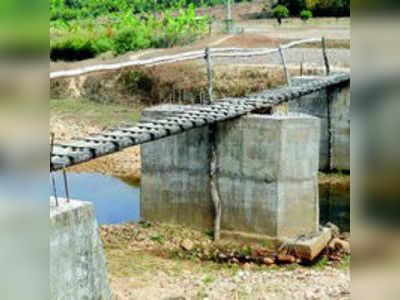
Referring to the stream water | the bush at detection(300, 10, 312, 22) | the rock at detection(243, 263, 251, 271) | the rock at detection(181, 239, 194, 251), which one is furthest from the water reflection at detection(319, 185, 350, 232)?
the bush at detection(300, 10, 312, 22)

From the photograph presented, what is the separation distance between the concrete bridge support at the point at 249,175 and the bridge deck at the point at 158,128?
1.50 ft

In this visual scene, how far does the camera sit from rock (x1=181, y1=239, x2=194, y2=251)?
424 inches

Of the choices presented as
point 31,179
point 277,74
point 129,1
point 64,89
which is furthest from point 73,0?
point 31,179

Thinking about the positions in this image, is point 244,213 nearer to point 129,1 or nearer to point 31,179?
point 31,179

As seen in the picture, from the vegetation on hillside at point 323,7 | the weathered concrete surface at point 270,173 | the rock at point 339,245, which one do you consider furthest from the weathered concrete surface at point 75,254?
the vegetation on hillside at point 323,7

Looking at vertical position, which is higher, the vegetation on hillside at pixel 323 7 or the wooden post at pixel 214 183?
the vegetation on hillside at pixel 323 7

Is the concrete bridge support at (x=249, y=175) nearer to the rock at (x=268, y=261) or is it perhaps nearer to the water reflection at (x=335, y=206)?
the rock at (x=268, y=261)

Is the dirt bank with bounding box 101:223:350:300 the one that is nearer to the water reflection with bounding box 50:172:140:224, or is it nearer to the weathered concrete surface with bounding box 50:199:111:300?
the water reflection with bounding box 50:172:140:224

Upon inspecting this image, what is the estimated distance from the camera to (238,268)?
32.6 feet

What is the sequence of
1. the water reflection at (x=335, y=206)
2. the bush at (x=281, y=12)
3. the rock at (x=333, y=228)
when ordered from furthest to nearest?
1. the bush at (x=281, y=12)
2. the water reflection at (x=335, y=206)
3. the rock at (x=333, y=228)

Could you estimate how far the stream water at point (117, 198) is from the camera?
12.9 meters

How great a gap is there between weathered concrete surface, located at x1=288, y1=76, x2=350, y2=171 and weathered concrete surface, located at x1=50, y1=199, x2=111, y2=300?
11440 mm

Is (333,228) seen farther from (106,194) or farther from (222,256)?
(106,194)

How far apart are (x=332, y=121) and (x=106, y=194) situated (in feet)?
19.2
